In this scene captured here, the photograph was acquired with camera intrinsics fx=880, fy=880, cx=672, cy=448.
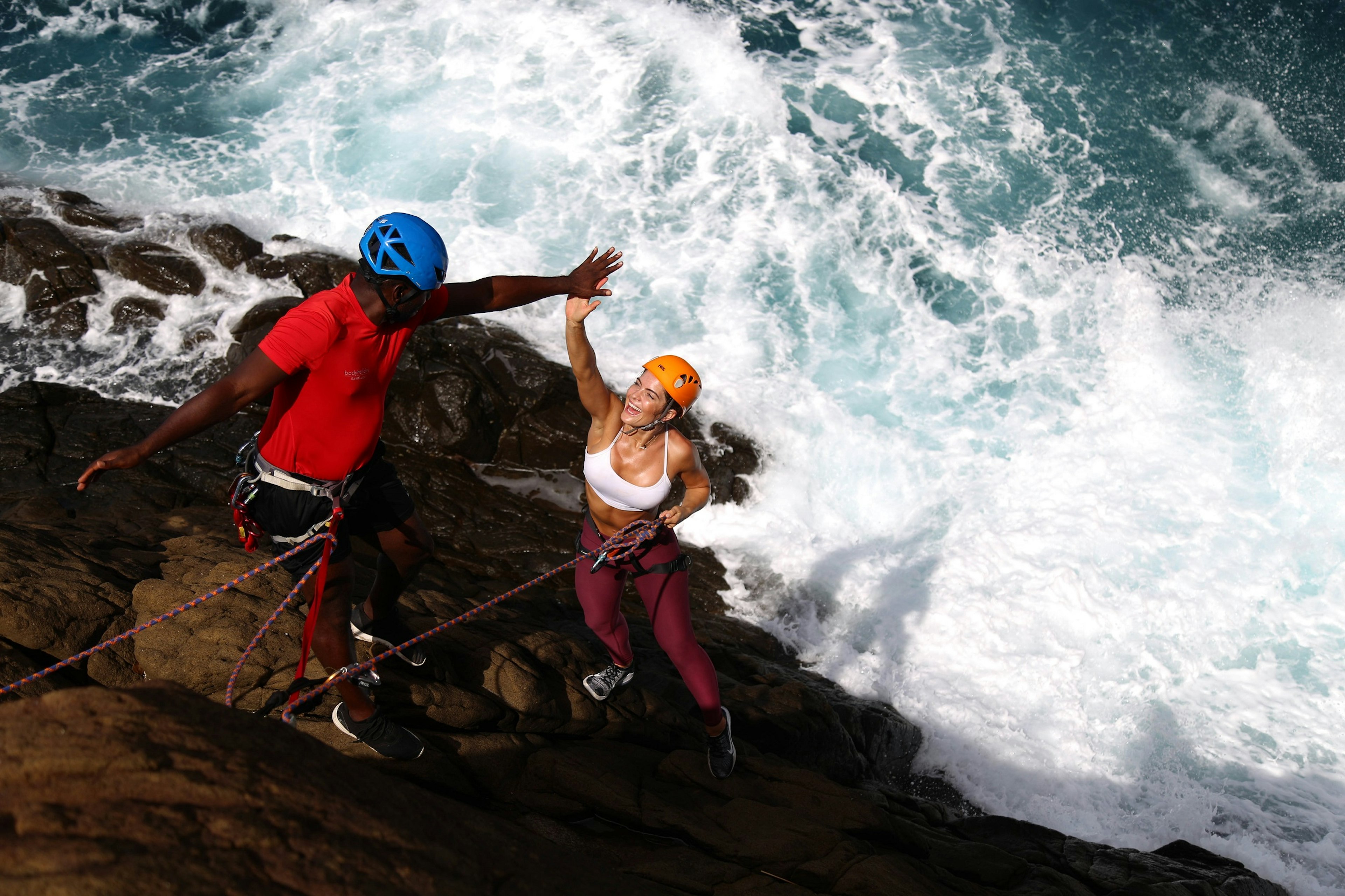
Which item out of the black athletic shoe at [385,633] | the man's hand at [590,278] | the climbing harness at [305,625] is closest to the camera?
the climbing harness at [305,625]

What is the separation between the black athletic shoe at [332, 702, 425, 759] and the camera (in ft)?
12.9

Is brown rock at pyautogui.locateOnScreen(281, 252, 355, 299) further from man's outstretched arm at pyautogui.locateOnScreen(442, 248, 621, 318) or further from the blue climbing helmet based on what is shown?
the blue climbing helmet

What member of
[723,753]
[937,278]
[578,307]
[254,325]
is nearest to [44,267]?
[254,325]

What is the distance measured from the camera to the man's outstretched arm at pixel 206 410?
302cm

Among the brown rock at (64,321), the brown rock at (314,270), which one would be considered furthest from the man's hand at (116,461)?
the brown rock at (64,321)

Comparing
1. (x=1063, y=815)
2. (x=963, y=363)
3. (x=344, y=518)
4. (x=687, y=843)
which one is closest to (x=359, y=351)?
(x=344, y=518)

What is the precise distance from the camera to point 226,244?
10109 mm

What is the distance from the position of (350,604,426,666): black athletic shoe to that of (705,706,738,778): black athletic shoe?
5.31 ft

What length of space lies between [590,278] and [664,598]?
171 centimetres

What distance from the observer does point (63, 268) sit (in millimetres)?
9742

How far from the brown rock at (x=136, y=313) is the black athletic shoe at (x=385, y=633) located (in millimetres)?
6746

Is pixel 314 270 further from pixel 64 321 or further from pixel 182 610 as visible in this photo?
pixel 182 610

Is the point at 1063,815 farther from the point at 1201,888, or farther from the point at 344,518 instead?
the point at 344,518

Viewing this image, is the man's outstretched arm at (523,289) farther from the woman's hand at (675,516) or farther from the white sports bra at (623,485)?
the woman's hand at (675,516)
